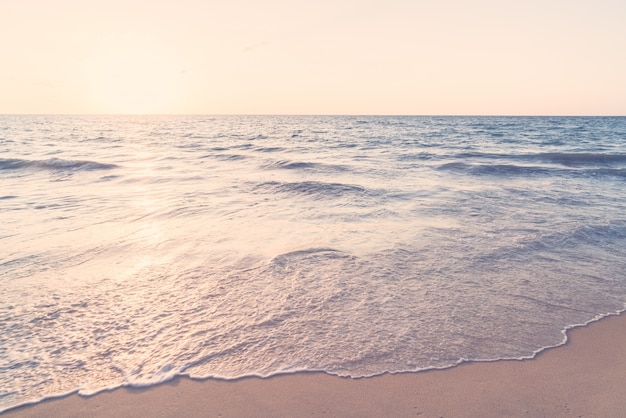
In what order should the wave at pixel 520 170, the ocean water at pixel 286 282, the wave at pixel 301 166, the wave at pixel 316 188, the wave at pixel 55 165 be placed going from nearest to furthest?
the ocean water at pixel 286 282
the wave at pixel 316 188
the wave at pixel 520 170
the wave at pixel 301 166
the wave at pixel 55 165

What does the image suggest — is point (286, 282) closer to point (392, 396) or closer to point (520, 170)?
point (392, 396)

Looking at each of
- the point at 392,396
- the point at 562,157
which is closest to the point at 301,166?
the point at 562,157

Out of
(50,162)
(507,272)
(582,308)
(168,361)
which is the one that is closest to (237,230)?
(168,361)

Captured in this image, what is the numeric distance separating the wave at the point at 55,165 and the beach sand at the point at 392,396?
16.1 meters

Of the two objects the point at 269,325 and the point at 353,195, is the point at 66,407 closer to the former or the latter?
the point at 269,325

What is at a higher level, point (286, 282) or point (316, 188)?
point (316, 188)

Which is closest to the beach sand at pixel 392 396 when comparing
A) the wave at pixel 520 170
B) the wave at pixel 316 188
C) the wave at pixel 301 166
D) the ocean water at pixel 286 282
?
the ocean water at pixel 286 282

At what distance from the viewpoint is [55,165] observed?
17281 mm

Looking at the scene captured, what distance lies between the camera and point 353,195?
416 inches

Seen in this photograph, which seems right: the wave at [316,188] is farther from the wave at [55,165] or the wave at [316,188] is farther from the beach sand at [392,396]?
the wave at [55,165]

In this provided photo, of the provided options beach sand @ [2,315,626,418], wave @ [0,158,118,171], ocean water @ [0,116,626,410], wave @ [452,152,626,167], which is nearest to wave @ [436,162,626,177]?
wave @ [452,152,626,167]

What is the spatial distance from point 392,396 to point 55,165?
18.9 metres

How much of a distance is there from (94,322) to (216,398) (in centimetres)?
167

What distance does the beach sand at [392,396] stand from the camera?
8.93ft
